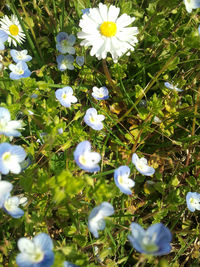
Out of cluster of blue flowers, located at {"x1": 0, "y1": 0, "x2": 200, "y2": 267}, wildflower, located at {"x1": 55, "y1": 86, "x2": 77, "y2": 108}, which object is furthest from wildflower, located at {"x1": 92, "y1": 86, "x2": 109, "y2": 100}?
wildflower, located at {"x1": 55, "y1": 86, "x2": 77, "y2": 108}

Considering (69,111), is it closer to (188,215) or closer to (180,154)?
(180,154)

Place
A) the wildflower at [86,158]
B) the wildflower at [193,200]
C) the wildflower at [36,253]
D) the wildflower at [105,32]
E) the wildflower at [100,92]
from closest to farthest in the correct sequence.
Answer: the wildflower at [36,253] < the wildflower at [86,158] < the wildflower at [193,200] < the wildflower at [105,32] < the wildflower at [100,92]

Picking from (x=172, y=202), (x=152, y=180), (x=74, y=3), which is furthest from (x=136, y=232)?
(x=74, y=3)

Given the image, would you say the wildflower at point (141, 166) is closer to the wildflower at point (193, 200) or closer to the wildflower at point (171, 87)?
the wildflower at point (193, 200)

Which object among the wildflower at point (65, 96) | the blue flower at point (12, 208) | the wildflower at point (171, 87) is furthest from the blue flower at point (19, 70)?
the wildflower at point (171, 87)

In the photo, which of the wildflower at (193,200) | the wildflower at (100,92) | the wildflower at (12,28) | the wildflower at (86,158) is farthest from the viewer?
the wildflower at (12,28)
